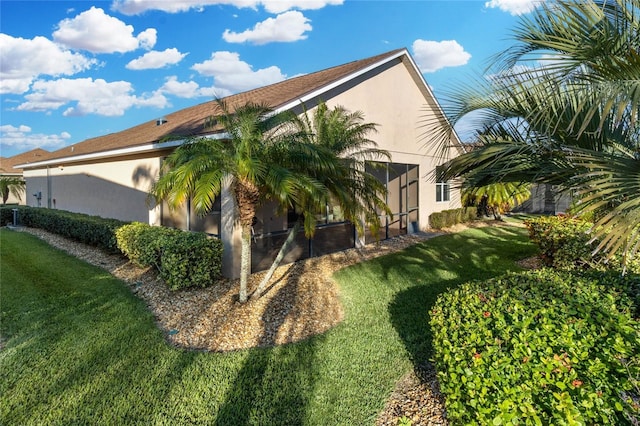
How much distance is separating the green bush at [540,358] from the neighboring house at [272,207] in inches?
201

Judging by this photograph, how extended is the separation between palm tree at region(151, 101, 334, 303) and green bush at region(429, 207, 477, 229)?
10.9 metres

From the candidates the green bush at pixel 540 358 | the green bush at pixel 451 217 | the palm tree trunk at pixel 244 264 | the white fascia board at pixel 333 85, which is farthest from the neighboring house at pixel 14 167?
the green bush at pixel 540 358

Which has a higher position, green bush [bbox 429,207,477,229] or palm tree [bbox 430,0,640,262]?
palm tree [bbox 430,0,640,262]

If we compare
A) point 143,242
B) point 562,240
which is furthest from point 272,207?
point 562,240

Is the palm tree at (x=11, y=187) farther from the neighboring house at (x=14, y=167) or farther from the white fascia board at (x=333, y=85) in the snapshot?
the white fascia board at (x=333, y=85)

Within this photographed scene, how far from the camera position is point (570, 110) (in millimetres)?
4180

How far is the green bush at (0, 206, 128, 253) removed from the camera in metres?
10.4

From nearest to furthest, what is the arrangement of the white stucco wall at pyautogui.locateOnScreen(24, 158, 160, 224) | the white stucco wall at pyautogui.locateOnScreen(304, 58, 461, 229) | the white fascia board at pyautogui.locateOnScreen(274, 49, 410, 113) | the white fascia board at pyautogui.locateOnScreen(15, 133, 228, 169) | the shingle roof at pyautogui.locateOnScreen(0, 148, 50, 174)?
the white fascia board at pyautogui.locateOnScreen(15, 133, 228, 169) < the white fascia board at pyautogui.locateOnScreen(274, 49, 410, 113) < the white stucco wall at pyautogui.locateOnScreen(24, 158, 160, 224) < the white stucco wall at pyautogui.locateOnScreen(304, 58, 461, 229) < the shingle roof at pyautogui.locateOnScreen(0, 148, 50, 174)

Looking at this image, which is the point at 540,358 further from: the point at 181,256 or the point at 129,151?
the point at 129,151

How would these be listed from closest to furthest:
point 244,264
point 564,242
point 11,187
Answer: point 244,264 < point 564,242 < point 11,187

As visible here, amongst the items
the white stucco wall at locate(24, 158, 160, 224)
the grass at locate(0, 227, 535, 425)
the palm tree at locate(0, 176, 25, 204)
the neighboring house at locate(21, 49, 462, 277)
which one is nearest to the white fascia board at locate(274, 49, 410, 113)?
the neighboring house at locate(21, 49, 462, 277)

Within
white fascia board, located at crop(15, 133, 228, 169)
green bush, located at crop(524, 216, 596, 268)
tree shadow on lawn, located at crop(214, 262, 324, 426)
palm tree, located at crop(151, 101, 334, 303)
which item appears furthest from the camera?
white fascia board, located at crop(15, 133, 228, 169)

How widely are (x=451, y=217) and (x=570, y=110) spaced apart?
13.5 m

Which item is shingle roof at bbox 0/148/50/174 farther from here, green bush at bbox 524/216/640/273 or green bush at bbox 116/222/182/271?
green bush at bbox 524/216/640/273
